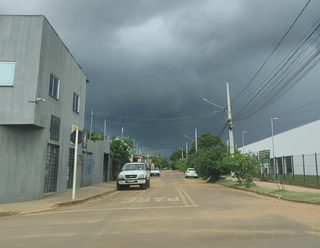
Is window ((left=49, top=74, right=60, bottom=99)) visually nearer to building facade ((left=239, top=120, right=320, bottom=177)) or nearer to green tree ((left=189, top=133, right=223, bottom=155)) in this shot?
building facade ((left=239, top=120, right=320, bottom=177))

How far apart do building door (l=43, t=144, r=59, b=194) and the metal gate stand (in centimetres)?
608

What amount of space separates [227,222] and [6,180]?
10.2m

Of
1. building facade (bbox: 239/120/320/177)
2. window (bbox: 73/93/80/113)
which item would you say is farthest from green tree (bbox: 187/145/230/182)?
window (bbox: 73/93/80/113)

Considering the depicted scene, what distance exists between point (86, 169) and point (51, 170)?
787 cm

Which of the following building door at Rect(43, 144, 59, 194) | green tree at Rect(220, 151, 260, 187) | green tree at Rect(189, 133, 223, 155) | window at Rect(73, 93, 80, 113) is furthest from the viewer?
green tree at Rect(189, 133, 223, 155)

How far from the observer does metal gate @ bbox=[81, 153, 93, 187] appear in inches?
943

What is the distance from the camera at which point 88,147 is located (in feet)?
81.7

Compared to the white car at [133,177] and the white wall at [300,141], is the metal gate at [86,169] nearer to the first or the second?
the white car at [133,177]

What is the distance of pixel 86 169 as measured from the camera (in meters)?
24.9

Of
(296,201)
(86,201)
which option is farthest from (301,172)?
(86,201)

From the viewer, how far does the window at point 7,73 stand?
1469 centimetres

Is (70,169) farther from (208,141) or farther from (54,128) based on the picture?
(208,141)

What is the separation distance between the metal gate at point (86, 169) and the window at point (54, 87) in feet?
24.2

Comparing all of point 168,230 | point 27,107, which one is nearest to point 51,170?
point 27,107
